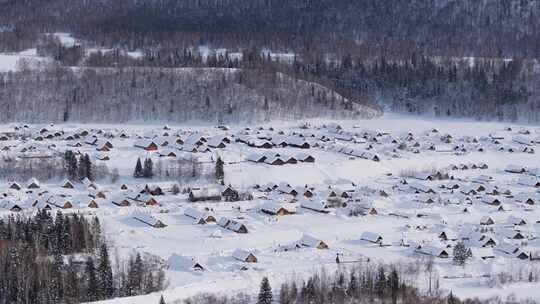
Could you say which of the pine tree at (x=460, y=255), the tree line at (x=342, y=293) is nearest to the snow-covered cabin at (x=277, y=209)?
the pine tree at (x=460, y=255)

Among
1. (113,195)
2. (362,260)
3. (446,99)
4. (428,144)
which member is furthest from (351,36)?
(362,260)

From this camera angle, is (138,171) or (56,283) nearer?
(56,283)

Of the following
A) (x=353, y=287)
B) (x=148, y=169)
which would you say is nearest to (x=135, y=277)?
(x=353, y=287)

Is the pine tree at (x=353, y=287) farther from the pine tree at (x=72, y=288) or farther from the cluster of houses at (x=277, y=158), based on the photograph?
the cluster of houses at (x=277, y=158)

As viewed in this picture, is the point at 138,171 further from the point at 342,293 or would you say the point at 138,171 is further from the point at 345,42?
the point at 345,42

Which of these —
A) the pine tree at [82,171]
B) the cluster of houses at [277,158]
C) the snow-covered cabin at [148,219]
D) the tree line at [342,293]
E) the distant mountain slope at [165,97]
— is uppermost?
the distant mountain slope at [165,97]

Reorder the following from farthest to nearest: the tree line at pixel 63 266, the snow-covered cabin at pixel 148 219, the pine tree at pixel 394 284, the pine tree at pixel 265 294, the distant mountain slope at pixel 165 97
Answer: the distant mountain slope at pixel 165 97
the snow-covered cabin at pixel 148 219
the pine tree at pixel 394 284
the tree line at pixel 63 266
the pine tree at pixel 265 294

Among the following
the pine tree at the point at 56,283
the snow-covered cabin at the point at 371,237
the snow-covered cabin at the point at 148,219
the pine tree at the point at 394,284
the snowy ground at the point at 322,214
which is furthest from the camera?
the snow-covered cabin at the point at 148,219
